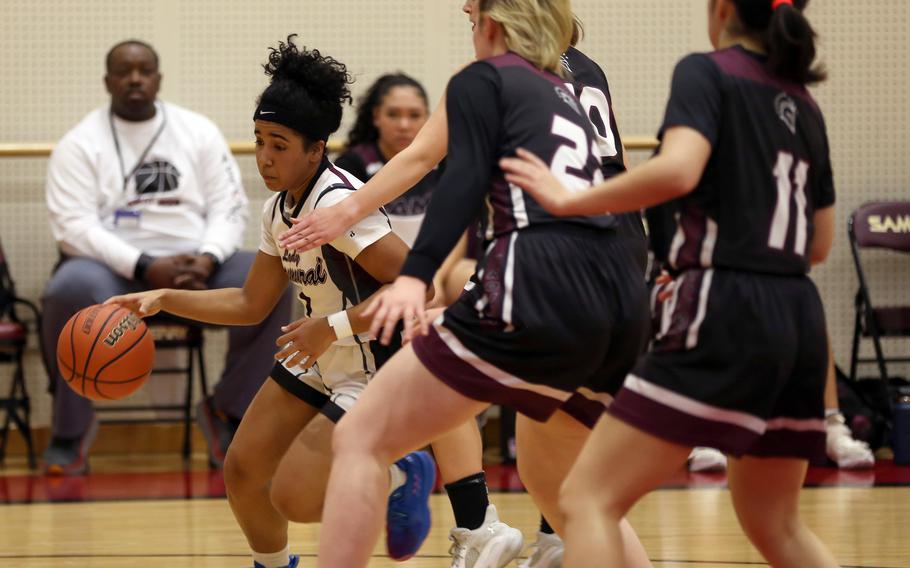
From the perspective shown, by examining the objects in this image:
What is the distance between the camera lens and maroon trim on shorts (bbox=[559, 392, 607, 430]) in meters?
2.94

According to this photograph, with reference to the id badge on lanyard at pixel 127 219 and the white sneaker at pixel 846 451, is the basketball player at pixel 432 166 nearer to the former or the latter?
the white sneaker at pixel 846 451

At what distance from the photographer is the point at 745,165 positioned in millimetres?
2367

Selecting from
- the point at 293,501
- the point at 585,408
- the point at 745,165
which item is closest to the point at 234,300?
the point at 293,501

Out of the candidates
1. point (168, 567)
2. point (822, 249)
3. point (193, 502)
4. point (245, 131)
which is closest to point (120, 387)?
point (168, 567)

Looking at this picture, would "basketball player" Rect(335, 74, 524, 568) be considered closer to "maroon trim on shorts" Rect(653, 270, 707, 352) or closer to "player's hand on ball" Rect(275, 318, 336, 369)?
"player's hand on ball" Rect(275, 318, 336, 369)

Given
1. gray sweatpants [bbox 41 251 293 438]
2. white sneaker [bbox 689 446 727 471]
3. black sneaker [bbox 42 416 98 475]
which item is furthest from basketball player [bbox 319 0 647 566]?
black sneaker [bbox 42 416 98 475]

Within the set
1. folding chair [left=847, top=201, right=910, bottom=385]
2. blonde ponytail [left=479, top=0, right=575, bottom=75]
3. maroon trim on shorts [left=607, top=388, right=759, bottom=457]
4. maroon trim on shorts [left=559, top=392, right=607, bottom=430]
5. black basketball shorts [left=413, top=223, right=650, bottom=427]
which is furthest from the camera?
folding chair [left=847, top=201, right=910, bottom=385]

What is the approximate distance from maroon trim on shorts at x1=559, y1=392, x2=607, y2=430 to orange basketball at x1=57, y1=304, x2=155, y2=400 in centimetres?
147

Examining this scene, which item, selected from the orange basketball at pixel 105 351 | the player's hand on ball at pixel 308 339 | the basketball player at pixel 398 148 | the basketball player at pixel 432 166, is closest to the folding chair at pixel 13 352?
the basketball player at pixel 398 148

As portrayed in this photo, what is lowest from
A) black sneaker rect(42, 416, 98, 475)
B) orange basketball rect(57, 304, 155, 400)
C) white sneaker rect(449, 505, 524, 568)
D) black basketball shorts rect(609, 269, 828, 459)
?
black sneaker rect(42, 416, 98, 475)

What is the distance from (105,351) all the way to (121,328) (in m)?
0.09

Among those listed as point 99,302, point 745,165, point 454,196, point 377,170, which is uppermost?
point 745,165

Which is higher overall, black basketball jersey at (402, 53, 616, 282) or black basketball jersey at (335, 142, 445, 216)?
black basketball jersey at (402, 53, 616, 282)

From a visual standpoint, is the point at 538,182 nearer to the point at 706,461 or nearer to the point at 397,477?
the point at 397,477
